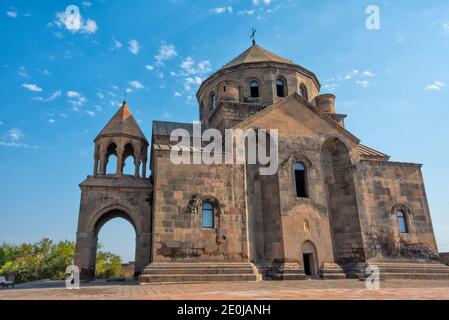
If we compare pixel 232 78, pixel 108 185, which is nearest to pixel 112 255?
pixel 108 185

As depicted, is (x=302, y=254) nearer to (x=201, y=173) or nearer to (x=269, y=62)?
(x=201, y=173)

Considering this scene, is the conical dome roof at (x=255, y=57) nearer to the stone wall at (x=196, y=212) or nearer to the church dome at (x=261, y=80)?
the church dome at (x=261, y=80)

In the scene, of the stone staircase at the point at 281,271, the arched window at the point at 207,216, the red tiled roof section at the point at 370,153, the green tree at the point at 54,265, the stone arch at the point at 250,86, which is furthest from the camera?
the green tree at the point at 54,265

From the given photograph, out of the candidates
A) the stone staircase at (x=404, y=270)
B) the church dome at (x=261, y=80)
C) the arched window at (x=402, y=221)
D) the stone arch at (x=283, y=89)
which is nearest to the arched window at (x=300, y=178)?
the stone staircase at (x=404, y=270)

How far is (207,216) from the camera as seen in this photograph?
13.9 metres

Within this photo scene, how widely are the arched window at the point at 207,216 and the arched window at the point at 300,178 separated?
4169 mm

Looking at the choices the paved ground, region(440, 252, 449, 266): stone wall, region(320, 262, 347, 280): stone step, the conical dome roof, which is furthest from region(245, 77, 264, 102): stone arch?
region(440, 252, 449, 266): stone wall

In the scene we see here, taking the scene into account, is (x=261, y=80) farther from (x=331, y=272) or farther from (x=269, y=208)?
(x=331, y=272)

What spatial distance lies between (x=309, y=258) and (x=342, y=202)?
3188mm

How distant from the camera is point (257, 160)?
1532 centimetres

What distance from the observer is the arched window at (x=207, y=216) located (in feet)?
45.3

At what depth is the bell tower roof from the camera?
17703 mm

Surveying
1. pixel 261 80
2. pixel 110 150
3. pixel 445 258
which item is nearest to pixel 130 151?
pixel 110 150

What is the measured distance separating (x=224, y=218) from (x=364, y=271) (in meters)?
6.28
